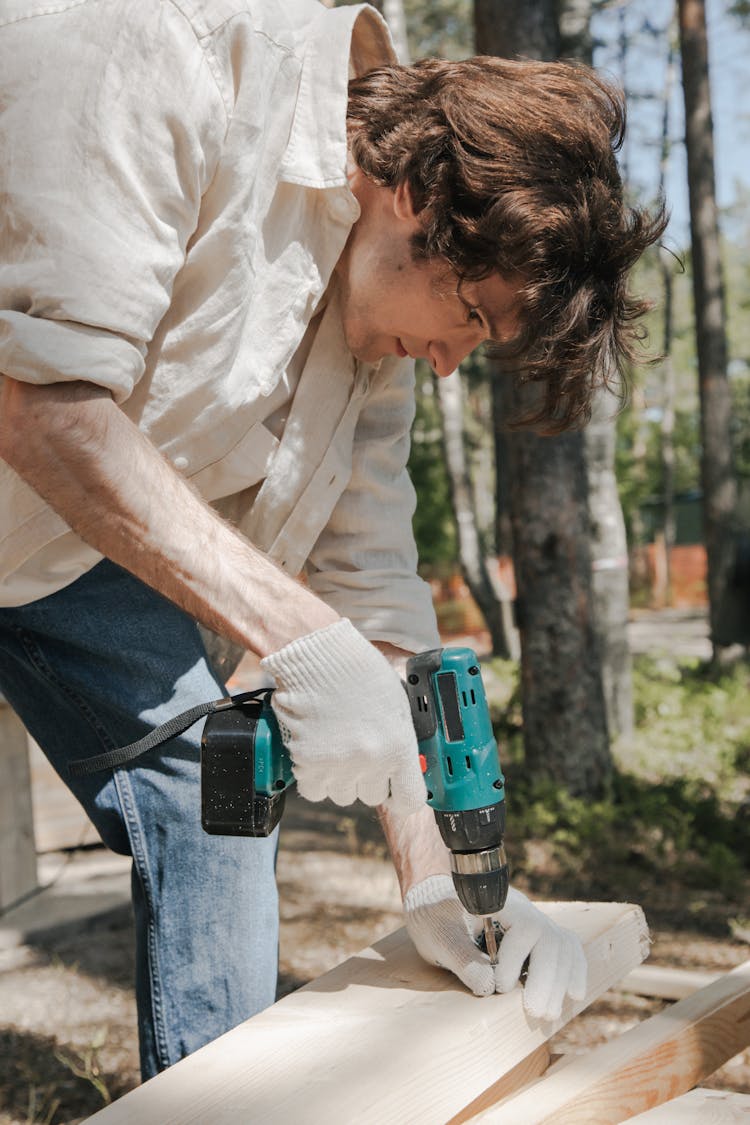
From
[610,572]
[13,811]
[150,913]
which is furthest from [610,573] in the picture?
[150,913]

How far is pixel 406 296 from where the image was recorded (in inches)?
76.6

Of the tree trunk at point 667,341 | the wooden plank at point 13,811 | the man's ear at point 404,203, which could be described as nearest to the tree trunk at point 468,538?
the wooden plank at point 13,811

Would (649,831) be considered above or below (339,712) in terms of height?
below

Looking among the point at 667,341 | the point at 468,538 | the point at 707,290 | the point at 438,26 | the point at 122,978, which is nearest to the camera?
the point at 122,978

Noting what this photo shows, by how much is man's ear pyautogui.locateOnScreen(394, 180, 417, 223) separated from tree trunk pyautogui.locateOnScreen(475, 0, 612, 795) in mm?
3522

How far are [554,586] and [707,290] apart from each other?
596cm

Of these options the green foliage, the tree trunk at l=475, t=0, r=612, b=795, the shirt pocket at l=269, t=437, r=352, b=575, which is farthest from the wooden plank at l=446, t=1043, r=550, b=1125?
the green foliage

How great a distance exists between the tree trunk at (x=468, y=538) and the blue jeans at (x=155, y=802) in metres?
8.61

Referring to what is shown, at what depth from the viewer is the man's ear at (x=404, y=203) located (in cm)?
184

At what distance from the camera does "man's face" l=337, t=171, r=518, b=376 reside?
1896 mm

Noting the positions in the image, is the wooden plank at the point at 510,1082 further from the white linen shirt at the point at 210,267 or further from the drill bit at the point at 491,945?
the white linen shirt at the point at 210,267

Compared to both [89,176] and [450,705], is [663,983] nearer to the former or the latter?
[450,705]

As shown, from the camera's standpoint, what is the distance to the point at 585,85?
6.23 feet

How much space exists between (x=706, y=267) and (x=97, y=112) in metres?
9.74
